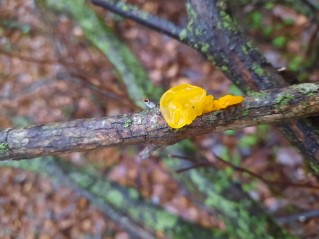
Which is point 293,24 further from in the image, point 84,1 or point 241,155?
point 84,1

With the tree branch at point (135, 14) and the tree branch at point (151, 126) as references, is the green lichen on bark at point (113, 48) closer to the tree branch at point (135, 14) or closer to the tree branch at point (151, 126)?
the tree branch at point (135, 14)

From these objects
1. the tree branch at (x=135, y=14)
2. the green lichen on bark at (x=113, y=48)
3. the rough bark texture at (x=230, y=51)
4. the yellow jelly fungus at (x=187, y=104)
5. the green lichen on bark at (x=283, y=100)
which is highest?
the green lichen on bark at (x=113, y=48)

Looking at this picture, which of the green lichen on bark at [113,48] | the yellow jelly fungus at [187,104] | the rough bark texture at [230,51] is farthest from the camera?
the green lichen on bark at [113,48]

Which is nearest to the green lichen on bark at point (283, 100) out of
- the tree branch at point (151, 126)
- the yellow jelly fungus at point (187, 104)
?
the tree branch at point (151, 126)

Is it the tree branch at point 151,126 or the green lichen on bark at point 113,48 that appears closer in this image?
the tree branch at point 151,126

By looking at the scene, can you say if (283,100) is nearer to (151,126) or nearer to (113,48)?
(151,126)

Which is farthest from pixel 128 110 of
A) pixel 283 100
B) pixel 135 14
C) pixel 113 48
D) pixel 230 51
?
pixel 283 100

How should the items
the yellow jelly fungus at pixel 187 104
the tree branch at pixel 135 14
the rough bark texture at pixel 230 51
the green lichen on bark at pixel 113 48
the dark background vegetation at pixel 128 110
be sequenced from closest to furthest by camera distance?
1. the yellow jelly fungus at pixel 187 104
2. the rough bark texture at pixel 230 51
3. the tree branch at pixel 135 14
4. the green lichen on bark at pixel 113 48
5. the dark background vegetation at pixel 128 110
